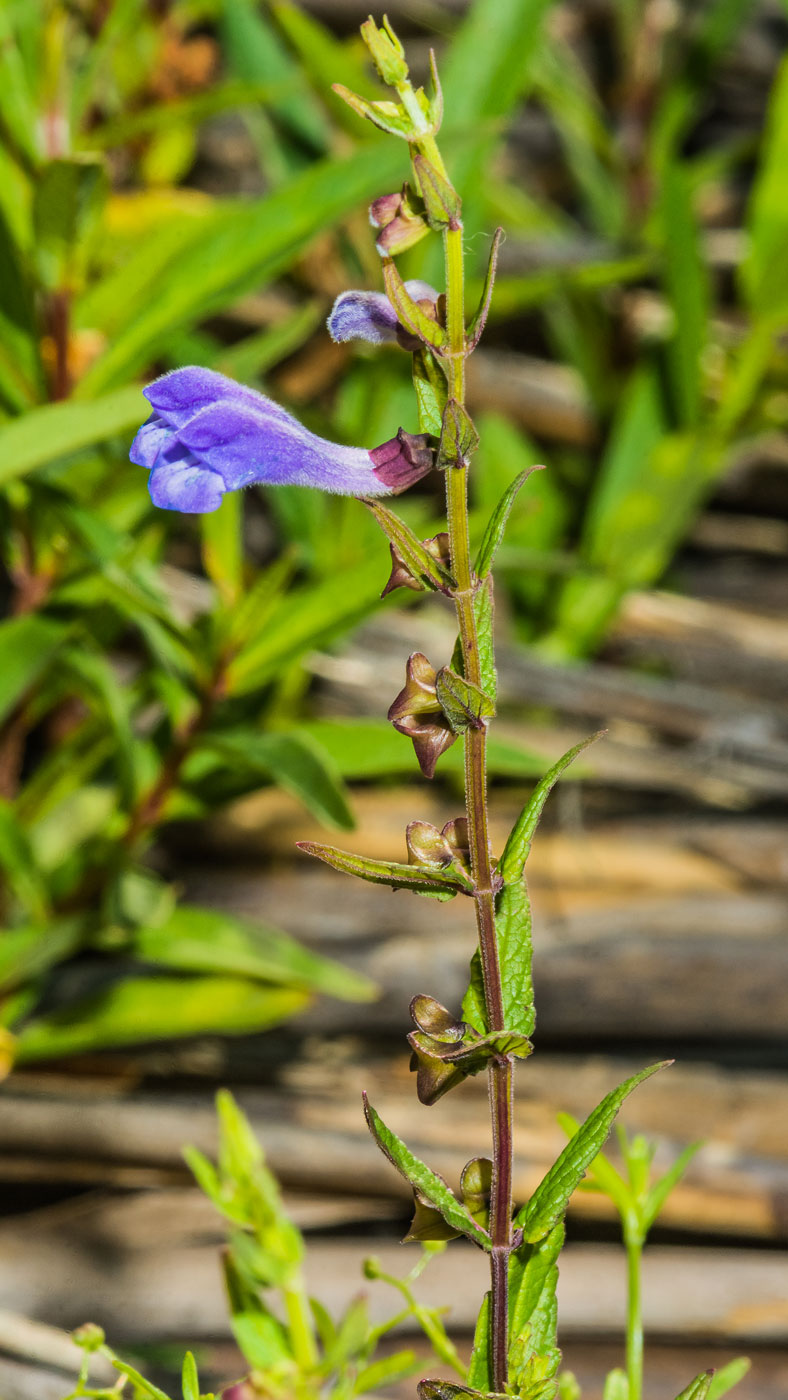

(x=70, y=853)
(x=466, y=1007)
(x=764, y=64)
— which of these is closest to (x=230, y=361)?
(x=70, y=853)

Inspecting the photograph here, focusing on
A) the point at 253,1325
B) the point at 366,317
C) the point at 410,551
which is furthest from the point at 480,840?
the point at 253,1325

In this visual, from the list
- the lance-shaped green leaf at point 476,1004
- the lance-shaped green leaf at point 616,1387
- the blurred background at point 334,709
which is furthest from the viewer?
the blurred background at point 334,709

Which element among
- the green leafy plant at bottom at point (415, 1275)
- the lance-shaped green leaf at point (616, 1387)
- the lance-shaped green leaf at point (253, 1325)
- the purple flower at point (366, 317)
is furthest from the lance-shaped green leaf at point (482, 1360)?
the purple flower at point (366, 317)

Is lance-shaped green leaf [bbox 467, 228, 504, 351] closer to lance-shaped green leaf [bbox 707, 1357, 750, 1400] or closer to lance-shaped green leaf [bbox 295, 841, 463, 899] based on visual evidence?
lance-shaped green leaf [bbox 295, 841, 463, 899]

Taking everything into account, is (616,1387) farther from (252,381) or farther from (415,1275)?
(252,381)

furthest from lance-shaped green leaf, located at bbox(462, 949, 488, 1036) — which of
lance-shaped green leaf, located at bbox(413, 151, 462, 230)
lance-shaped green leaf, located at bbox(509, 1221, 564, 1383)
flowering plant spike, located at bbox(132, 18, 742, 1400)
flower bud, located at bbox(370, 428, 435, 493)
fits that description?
lance-shaped green leaf, located at bbox(413, 151, 462, 230)

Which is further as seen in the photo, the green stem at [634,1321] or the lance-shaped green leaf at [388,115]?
the green stem at [634,1321]

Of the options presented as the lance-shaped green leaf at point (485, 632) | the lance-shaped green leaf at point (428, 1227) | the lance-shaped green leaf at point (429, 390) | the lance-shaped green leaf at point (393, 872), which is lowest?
the lance-shaped green leaf at point (428, 1227)

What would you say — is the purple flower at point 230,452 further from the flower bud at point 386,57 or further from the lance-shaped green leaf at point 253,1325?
the lance-shaped green leaf at point 253,1325
